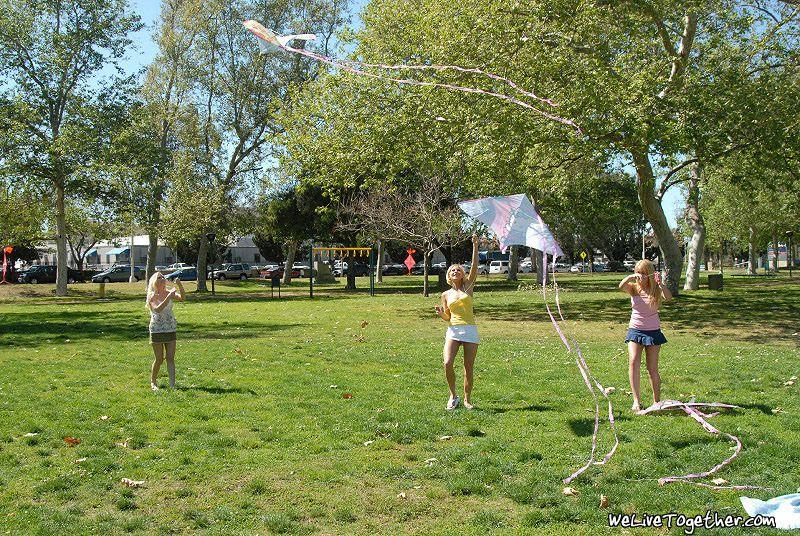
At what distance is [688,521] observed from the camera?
4.76 metres

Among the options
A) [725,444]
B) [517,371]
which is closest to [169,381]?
[517,371]

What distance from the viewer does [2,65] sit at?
109ft

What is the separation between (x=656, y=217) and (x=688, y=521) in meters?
21.2

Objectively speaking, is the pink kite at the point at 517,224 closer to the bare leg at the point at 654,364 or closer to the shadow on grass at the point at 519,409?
the bare leg at the point at 654,364

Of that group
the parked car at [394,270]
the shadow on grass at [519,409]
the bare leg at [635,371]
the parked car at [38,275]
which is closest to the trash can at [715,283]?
the bare leg at [635,371]

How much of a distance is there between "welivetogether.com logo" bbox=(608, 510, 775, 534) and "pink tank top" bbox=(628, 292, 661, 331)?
321 cm

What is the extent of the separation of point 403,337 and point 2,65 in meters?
27.4

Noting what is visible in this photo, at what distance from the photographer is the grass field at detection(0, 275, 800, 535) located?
5.07m

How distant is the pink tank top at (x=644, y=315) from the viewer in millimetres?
7852

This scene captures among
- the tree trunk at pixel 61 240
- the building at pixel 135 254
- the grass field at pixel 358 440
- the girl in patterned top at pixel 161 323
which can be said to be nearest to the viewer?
the grass field at pixel 358 440

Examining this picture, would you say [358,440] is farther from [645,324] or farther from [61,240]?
[61,240]

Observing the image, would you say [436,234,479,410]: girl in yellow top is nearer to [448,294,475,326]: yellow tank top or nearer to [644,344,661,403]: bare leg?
[448,294,475,326]: yellow tank top

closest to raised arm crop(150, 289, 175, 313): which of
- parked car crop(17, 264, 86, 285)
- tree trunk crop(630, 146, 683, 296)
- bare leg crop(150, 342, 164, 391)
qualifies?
bare leg crop(150, 342, 164, 391)

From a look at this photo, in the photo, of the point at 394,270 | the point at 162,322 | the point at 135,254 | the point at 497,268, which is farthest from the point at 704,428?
the point at 135,254
